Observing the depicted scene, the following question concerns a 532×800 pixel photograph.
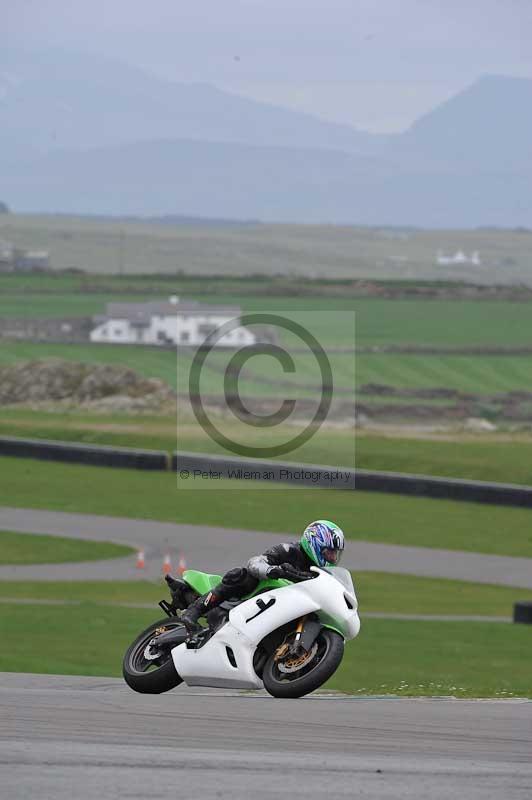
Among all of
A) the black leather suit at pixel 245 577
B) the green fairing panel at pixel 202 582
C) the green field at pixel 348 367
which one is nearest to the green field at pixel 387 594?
the green fairing panel at pixel 202 582

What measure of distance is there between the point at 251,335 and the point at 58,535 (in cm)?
7637

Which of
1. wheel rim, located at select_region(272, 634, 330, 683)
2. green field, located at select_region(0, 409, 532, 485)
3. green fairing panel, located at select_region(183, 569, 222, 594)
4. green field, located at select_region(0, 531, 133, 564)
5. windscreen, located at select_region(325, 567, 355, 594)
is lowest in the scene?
green field, located at select_region(0, 531, 133, 564)

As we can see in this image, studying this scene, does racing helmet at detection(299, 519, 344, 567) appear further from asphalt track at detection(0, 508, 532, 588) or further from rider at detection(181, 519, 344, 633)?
asphalt track at detection(0, 508, 532, 588)

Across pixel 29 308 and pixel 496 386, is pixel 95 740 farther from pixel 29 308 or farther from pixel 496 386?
pixel 29 308

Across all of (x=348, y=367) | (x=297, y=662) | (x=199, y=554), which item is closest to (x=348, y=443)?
(x=199, y=554)

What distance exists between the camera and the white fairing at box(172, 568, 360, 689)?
1048cm

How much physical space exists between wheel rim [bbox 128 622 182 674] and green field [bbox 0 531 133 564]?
16212mm

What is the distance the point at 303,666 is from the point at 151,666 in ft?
4.97

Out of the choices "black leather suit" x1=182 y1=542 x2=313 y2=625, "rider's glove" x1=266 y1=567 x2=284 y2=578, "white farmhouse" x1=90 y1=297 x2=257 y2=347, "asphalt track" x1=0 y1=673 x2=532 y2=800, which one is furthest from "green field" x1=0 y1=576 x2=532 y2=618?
"white farmhouse" x1=90 y1=297 x2=257 y2=347

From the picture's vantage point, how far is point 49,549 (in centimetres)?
2886

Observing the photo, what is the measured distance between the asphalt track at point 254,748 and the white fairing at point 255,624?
184 mm

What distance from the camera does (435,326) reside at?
130250 mm

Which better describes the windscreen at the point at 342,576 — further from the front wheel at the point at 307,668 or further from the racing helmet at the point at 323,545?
the front wheel at the point at 307,668

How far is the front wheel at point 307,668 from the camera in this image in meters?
10.2
